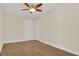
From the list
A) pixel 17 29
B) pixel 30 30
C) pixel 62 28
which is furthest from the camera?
pixel 62 28

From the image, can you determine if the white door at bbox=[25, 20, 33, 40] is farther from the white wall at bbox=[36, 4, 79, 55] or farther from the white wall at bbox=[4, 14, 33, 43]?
the white wall at bbox=[36, 4, 79, 55]

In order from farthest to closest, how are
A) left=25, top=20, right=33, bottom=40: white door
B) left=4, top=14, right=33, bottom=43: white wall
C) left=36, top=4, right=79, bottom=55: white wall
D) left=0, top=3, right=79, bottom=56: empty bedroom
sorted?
left=36, top=4, right=79, bottom=55: white wall → left=4, top=14, right=33, bottom=43: white wall → left=25, top=20, right=33, bottom=40: white door → left=0, top=3, right=79, bottom=56: empty bedroom

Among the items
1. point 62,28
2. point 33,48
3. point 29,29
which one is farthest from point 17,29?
point 62,28

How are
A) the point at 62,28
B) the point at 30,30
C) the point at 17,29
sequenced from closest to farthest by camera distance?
the point at 30,30
the point at 17,29
the point at 62,28

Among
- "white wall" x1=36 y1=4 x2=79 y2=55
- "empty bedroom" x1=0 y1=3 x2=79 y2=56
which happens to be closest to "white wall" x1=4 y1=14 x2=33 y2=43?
"empty bedroom" x1=0 y1=3 x2=79 y2=56

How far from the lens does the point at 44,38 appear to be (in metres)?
1.59

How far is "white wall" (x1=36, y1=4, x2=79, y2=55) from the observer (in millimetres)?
1551

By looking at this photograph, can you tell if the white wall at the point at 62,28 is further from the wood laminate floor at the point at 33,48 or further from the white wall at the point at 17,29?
the white wall at the point at 17,29

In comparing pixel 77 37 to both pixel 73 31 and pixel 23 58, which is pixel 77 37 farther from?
pixel 23 58

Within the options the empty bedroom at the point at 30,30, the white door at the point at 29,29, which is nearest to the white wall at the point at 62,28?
the empty bedroom at the point at 30,30

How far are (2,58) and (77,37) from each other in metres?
1.94

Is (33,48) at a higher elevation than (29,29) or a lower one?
lower

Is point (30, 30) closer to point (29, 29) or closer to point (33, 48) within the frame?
point (29, 29)

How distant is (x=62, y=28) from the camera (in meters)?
2.00
